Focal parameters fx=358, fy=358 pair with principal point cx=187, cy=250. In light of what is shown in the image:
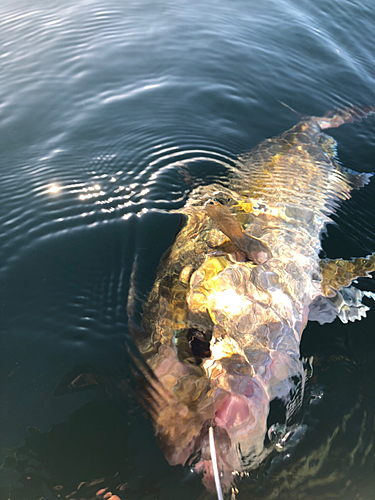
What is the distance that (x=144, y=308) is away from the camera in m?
2.85

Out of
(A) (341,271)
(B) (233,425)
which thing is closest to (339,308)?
(A) (341,271)

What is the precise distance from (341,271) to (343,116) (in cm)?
350

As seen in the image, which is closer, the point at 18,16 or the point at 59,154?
the point at 59,154

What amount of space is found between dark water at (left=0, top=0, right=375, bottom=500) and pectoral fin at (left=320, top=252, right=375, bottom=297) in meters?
0.13

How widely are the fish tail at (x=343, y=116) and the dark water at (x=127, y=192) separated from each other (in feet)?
0.56

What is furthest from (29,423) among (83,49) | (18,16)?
(18,16)

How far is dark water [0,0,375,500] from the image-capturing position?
227cm

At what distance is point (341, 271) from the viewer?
331 cm

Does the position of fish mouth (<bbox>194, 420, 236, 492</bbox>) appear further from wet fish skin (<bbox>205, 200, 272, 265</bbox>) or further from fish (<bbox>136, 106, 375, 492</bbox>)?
wet fish skin (<bbox>205, 200, 272, 265</bbox>)

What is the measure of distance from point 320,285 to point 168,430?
1.83m

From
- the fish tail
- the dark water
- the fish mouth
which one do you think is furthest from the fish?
the fish tail

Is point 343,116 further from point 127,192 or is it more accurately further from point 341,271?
point 127,192

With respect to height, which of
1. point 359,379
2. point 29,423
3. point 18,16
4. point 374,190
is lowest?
point 29,423

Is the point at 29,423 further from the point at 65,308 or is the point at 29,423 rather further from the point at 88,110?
the point at 88,110
